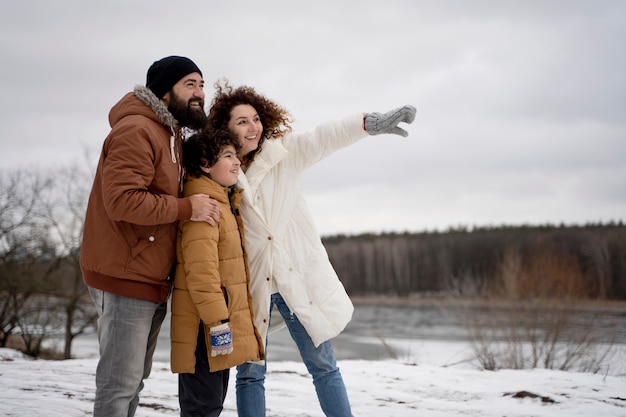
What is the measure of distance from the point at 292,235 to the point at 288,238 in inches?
1.1

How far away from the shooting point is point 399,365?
5445mm

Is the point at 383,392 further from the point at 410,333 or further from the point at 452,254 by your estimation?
the point at 452,254

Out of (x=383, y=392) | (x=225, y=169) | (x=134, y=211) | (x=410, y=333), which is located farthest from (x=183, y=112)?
(x=410, y=333)

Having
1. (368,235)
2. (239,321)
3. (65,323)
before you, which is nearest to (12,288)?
(65,323)

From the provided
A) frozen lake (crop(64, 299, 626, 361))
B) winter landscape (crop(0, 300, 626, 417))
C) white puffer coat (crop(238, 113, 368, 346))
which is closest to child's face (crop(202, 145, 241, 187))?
white puffer coat (crop(238, 113, 368, 346))

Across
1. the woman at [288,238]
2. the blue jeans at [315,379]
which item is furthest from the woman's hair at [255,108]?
the blue jeans at [315,379]

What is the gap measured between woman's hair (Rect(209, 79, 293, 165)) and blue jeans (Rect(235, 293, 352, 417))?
0.83m

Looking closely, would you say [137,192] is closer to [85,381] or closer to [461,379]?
[85,381]

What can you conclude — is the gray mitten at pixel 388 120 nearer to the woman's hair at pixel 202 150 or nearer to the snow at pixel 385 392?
the woman's hair at pixel 202 150

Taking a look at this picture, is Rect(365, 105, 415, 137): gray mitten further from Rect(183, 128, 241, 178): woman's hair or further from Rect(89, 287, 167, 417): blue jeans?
Rect(89, 287, 167, 417): blue jeans

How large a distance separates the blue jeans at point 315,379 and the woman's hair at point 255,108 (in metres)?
0.83

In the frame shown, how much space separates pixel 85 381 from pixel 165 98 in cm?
277

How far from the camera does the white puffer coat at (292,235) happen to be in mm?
2760

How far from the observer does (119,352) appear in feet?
7.43
